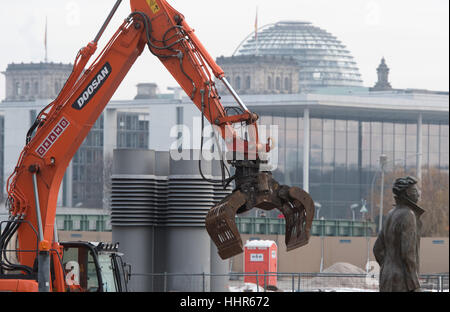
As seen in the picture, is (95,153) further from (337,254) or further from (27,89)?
(337,254)

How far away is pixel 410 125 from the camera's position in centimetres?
15050

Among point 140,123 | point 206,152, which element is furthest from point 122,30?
point 140,123

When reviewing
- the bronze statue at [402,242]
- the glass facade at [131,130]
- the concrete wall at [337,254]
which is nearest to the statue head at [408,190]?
the bronze statue at [402,242]

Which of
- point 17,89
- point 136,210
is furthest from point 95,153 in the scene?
point 136,210

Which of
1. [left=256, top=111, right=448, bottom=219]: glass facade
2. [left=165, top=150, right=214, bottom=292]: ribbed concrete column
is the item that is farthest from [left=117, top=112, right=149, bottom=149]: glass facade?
[left=165, top=150, right=214, bottom=292]: ribbed concrete column

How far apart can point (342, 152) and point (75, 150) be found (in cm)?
12765

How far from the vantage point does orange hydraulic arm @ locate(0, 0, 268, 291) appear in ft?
68.9

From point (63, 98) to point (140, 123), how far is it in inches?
5576

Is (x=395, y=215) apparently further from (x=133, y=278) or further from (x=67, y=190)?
(x=67, y=190)

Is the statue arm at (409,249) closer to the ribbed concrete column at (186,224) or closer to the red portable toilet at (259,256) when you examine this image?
the ribbed concrete column at (186,224)

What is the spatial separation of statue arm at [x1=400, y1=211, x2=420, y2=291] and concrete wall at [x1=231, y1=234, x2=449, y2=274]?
5046cm

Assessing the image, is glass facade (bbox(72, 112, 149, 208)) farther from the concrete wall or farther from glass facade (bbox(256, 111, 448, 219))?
the concrete wall

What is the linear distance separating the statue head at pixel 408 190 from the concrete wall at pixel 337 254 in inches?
1981

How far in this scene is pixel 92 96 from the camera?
2158 centimetres
